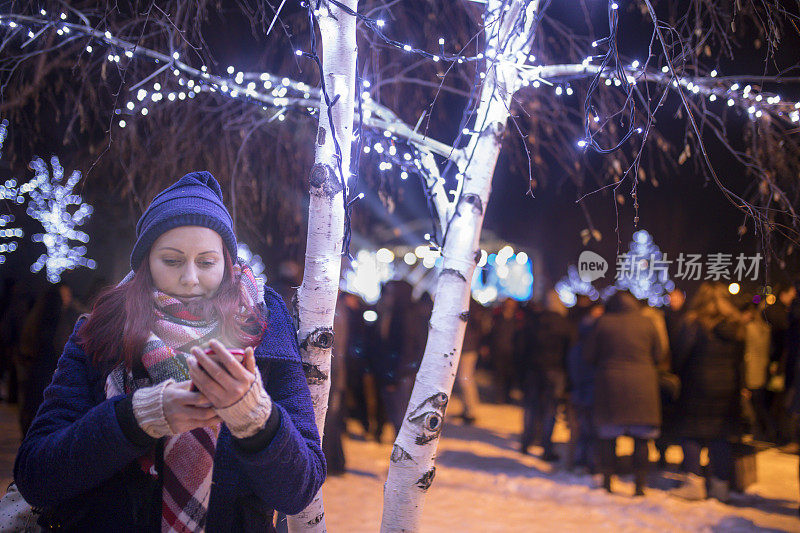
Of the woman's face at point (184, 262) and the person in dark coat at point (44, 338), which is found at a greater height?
the woman's face at point (184, 262)

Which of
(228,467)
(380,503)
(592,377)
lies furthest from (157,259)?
(592,377)

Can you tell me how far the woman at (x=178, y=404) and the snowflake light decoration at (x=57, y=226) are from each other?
18.1 metres

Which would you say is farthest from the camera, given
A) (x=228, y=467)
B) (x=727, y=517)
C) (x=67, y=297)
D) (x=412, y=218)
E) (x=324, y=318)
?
(x=412, y=218)

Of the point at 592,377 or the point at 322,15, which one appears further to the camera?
the point at 592,377

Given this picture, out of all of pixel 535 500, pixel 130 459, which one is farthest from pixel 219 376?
pixel 535 500

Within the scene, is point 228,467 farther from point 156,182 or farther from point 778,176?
point 778,176

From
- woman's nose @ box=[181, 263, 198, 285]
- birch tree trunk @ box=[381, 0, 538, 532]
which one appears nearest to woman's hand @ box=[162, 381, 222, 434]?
woman's nose @ box=[181, 263, 198, 285]

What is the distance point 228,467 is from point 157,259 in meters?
0.61

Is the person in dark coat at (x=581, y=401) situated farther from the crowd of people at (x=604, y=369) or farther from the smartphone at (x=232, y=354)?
the smartphone at (x=232, y=354)

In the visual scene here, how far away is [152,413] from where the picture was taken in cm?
128

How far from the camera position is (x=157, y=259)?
1.58m

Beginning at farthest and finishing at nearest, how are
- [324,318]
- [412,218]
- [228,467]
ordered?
[412,218]
[324,318]
[228,467]

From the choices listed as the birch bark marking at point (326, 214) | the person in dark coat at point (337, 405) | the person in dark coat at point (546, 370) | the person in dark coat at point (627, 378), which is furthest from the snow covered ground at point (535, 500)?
the birch bark marking at point (326, 214)

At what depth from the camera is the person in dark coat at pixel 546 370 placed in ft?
22.6
